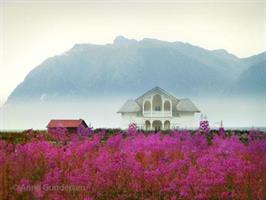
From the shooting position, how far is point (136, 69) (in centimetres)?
→ 5953

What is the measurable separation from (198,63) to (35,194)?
58229mm

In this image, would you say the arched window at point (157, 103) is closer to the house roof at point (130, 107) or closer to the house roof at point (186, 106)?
the house roof at point (186, 106)

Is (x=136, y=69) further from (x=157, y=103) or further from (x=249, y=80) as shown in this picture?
(x=157, y=103)

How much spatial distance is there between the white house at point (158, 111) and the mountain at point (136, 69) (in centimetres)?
1694

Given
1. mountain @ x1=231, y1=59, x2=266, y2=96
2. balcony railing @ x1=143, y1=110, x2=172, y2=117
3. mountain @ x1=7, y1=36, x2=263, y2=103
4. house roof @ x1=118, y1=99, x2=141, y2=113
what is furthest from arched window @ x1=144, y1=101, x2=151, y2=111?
mountain @ x1=7, y1=36, x2=263, y2=103

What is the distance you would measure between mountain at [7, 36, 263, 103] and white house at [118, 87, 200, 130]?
16942 mm

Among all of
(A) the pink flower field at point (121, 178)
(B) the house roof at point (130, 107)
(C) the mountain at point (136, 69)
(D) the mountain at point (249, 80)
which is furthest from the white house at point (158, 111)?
(A) the pink flower field at point (121, 178)

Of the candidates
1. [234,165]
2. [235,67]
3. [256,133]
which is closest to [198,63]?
[235,67]

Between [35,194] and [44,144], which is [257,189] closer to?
[35,194]

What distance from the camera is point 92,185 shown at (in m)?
4.89

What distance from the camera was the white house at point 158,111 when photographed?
34.6 m

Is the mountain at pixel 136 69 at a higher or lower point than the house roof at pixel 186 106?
higher

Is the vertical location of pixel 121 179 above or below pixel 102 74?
below

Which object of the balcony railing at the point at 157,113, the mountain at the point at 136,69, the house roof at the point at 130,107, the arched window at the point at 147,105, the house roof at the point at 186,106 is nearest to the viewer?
the house roof at the point at 130,107
